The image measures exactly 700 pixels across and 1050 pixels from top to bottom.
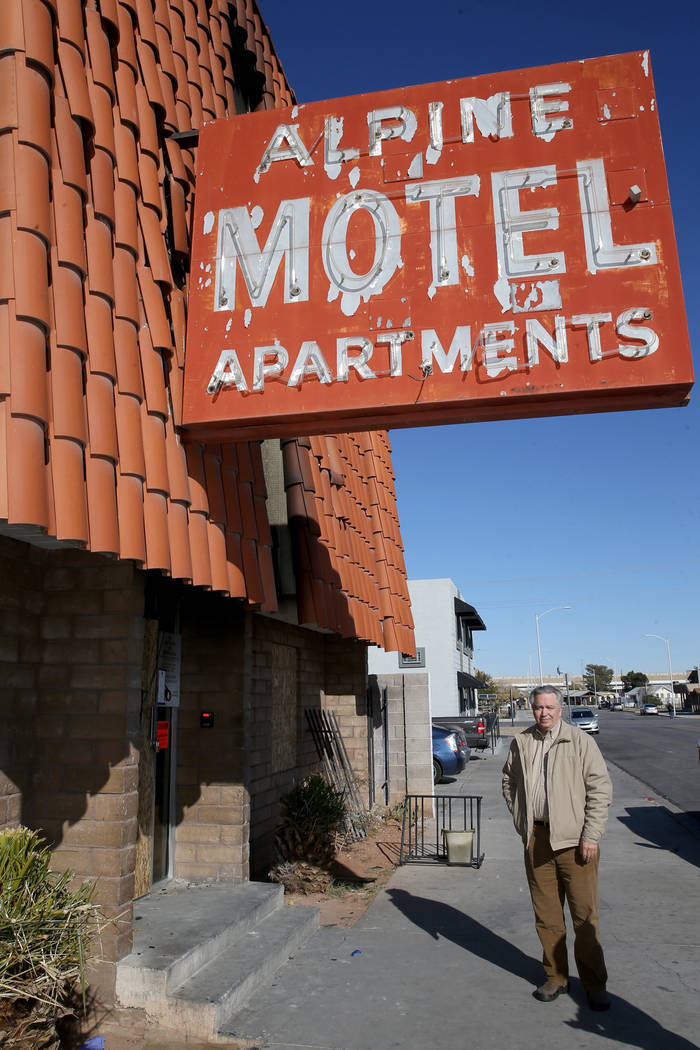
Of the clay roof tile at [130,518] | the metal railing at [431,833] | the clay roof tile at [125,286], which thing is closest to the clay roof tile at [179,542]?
the clay roof tile at [130,518]

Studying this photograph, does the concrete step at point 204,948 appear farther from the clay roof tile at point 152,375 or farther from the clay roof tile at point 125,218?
the clay roof tile at point 125,218

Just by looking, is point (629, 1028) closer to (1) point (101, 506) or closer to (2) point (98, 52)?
(1) point (101, 506)

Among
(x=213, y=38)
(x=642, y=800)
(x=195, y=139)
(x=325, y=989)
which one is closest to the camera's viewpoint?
(x=325, y=989)

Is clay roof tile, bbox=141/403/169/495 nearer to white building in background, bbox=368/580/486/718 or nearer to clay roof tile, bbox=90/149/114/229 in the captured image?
clay roof tile, bbox=90/149/114/229

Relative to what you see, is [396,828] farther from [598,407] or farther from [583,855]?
[598,407]

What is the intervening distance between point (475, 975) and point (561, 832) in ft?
4.97

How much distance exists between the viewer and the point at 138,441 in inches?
189

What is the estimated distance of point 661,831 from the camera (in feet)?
39.2

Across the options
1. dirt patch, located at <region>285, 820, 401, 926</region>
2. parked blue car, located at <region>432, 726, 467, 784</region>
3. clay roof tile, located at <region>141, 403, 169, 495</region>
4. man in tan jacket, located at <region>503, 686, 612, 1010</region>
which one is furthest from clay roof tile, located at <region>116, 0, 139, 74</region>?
parked blue car, located at <region>432, 726, 467, 784</region>

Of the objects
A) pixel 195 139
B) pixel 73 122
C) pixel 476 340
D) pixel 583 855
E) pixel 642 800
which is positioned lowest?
pixel 642 800

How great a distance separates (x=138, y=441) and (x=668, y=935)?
19.6 ft

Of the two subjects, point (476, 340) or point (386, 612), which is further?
point (386, 612)

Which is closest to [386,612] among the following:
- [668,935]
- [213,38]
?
[668,935]

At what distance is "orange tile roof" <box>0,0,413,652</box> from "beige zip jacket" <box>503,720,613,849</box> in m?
2.40
